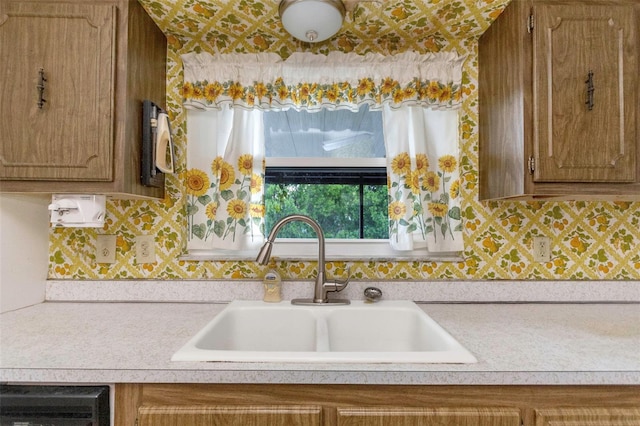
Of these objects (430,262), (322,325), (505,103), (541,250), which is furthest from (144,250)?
(541,250)

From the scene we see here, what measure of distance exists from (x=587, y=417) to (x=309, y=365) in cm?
68

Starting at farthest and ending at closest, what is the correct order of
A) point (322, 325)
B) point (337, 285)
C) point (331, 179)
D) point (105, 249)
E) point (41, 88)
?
point (331, 179) → point (105, 249) → point (337, 285) → point (322, 325) → point (41, 88)

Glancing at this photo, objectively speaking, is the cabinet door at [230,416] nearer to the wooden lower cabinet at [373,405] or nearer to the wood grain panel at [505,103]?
the wooden lower cabinet at [373,405]

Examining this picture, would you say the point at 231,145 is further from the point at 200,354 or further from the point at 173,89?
the point at 200,354

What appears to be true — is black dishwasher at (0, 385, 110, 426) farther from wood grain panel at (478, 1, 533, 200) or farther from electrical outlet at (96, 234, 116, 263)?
wood grain panel at (478, 1, 533, 200)

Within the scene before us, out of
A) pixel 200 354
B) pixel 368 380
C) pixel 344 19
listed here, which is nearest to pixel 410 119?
pixel 344 19

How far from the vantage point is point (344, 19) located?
1330 millimetres

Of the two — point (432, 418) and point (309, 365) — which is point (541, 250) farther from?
point (309, 365)

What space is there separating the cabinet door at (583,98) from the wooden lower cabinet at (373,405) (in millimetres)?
686

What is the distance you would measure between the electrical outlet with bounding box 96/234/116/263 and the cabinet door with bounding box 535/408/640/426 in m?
1.59

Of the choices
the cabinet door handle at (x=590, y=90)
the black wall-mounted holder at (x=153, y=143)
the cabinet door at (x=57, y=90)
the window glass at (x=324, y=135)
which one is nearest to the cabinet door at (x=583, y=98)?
the cabinet door handle at (x=590, y=90)

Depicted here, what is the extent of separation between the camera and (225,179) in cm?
152

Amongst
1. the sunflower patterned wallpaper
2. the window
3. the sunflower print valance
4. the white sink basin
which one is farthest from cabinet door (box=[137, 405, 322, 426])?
the sunflower print valance

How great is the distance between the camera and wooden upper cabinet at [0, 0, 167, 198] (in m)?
1.16
